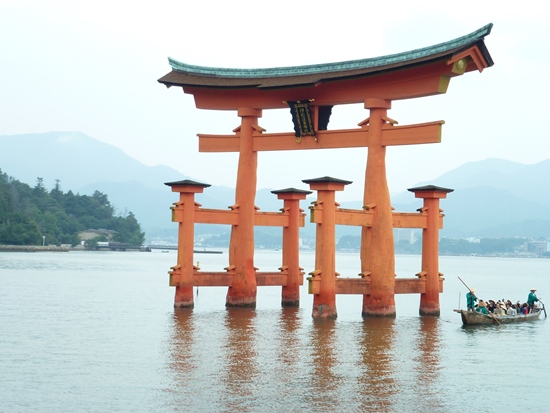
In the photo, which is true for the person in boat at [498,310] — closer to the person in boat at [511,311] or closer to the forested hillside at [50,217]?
the person in boat at [511,311]

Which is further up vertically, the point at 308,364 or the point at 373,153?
the point at 373,153

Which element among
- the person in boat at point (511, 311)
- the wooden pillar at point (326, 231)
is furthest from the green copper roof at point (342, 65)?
the person in boat at point (511, 311)

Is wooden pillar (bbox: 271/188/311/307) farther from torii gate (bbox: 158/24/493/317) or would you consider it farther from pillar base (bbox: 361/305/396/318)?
pillar base (bbox: 361/305/396/318)

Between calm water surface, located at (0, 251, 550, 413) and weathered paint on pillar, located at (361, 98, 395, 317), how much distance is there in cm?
97

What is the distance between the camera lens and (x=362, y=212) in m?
29.8

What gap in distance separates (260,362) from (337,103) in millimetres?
12668

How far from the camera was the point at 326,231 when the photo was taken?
28734 millimetres

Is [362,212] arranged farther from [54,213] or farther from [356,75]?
[54,213]

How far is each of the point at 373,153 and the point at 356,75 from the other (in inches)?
104

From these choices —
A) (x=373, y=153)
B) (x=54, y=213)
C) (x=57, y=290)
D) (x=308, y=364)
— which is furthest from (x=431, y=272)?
(x=54, y=213)

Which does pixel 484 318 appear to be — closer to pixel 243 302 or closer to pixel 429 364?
pixel 243 302

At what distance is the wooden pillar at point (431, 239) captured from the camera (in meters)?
31.9

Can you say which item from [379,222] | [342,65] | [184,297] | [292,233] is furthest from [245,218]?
[342,65]

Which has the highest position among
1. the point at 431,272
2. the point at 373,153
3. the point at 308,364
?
the point at 373,153
